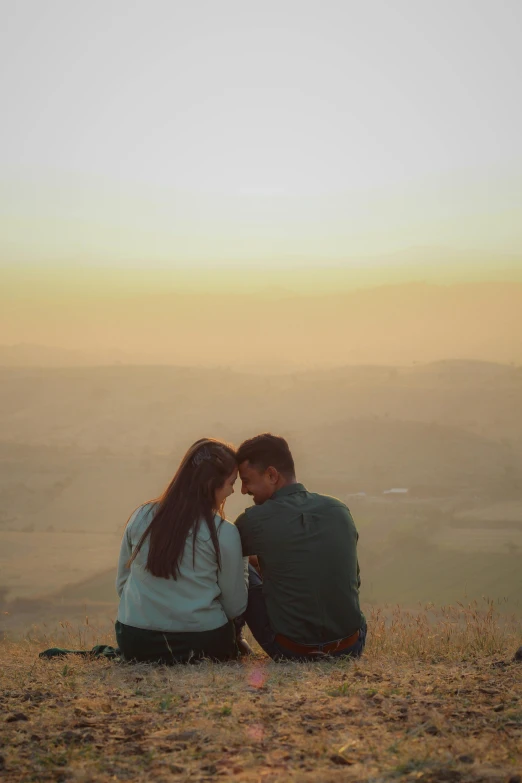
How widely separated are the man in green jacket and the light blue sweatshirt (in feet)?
0.83

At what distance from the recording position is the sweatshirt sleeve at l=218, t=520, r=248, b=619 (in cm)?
567

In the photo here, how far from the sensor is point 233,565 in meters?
5.71

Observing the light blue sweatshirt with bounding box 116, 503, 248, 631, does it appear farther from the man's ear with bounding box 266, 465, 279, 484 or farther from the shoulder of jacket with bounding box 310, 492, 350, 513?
the shoulder of jacket with bounding box 310, 492, 350, 513

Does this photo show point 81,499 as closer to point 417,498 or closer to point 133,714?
point 417,498

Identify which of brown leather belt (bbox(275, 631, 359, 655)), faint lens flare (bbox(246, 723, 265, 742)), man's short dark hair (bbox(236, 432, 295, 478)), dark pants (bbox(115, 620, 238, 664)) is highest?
man's short dark hair (bbox(236, 432, 295, 478))

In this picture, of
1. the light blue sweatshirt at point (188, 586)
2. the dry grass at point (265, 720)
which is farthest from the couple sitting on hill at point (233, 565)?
the dry grass at point (265, 720)

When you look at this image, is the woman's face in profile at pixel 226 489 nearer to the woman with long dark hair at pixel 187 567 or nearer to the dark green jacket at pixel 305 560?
the woman with long dark hair at pixel 187 567

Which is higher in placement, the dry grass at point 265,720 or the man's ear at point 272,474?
the man's ear at point 272,474

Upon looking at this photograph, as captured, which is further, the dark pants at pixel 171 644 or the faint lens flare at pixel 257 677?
the dark pants at pixel 171 644

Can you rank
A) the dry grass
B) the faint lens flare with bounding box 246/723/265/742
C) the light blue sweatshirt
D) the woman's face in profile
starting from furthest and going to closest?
the woman's face in profile → the light blue sweatshirt → the faint lens flare with bounding box 246/723/265/742 → the dry grass

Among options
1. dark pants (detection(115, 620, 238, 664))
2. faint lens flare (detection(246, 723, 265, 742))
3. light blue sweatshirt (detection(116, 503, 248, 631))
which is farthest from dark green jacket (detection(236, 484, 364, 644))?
faint lens flare (detection(246, 723, 265, 742))

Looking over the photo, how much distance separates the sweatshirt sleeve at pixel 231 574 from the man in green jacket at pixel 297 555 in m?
0.20

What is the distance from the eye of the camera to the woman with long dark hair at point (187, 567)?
221 inches

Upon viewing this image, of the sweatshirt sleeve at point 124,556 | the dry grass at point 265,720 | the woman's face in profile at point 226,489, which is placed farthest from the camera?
the sweatshirt sleeve at point 124,556
